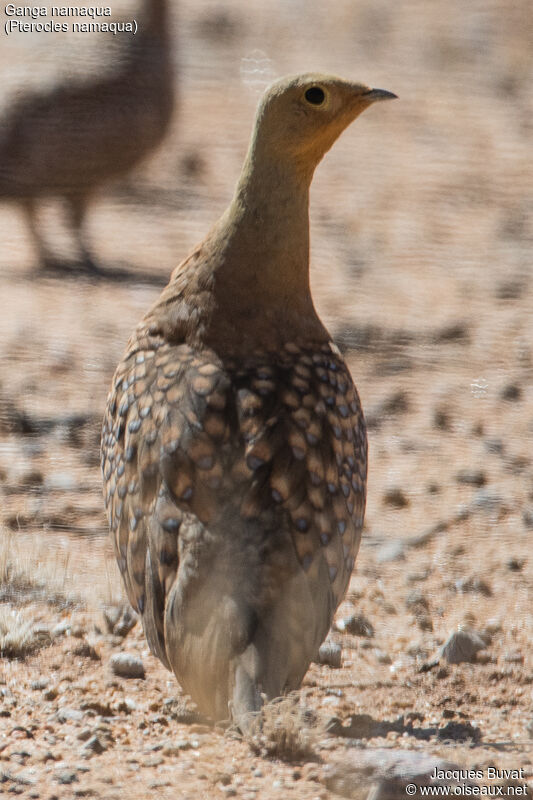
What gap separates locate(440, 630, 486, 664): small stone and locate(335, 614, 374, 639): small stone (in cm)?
32

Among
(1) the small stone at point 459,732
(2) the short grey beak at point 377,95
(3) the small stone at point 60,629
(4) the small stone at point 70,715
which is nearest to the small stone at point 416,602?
(1) the small stone at point 459,732

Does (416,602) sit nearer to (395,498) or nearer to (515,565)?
(515,565)

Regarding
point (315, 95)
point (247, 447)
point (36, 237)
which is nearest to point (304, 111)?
point (315, 95)

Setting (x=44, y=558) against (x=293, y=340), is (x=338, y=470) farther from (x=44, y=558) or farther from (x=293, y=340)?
(x=44, y=558)

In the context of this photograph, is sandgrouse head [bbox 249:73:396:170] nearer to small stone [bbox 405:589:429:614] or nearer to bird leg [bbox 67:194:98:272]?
small stone [bbox 405:589:429:614]

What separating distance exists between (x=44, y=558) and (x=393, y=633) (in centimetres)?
149

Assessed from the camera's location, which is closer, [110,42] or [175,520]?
[175,520]

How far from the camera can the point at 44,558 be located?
4762mm

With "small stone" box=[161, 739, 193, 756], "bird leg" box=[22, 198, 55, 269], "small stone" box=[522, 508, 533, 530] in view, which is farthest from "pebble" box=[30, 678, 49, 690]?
"bird leg" box=[22, 198, 55, 269]

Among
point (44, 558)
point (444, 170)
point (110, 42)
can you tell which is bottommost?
point (44, 558)

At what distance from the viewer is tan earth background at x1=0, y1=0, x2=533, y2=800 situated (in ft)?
10.8

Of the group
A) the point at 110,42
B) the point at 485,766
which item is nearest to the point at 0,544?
the point at 485,766

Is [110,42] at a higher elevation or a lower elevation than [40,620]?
higher

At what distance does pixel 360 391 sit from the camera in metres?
6.16
